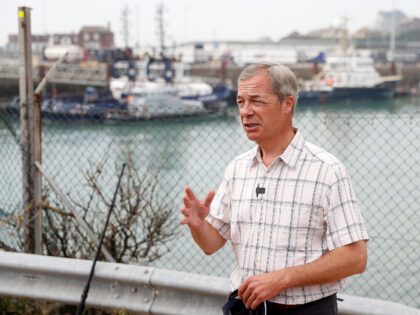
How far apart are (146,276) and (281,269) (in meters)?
1.25

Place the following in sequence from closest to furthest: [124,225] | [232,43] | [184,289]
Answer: [184,289], [124,225], [232,43]

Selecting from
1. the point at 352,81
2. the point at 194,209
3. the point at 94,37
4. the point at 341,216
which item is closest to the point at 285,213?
the point at 341,216

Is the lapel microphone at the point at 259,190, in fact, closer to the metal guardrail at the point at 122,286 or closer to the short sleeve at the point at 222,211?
the short sleeve at the point at 222,211

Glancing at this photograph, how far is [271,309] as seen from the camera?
2039 mm

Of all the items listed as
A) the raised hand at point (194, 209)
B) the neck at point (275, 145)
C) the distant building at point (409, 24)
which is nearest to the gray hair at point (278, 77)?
the neck at point (275, 145)

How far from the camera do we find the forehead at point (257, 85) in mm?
1992

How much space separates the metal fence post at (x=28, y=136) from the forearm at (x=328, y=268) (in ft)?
9.21

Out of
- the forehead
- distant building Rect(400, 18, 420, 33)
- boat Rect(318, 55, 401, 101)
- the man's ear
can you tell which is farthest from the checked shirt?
distant building Rect(400, 18, 420, 33)

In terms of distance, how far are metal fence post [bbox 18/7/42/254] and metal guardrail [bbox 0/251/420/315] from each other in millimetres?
969

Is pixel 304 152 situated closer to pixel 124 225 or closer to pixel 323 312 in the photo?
pixel 323 312

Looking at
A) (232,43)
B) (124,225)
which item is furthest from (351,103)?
(232,43)

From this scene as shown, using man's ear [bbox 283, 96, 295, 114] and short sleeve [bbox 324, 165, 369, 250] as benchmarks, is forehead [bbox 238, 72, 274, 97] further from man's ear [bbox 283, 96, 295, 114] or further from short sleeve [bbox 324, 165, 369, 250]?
short sleeve [bbox 324, 165, 369, 250]

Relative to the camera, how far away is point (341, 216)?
75.6 inches

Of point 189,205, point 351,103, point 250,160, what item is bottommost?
point 351,103
